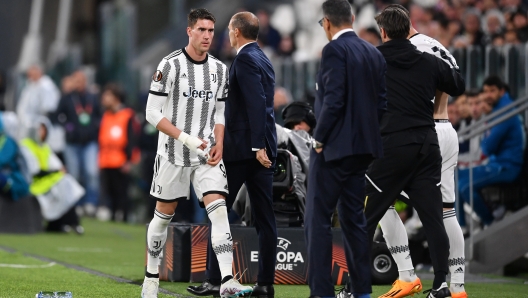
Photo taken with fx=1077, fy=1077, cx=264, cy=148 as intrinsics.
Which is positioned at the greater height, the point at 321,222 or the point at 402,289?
the point at 321,222

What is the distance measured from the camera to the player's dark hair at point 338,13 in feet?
22.3

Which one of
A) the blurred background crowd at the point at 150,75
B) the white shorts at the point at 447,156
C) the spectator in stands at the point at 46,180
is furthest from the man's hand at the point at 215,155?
the spectator in stands at the point at 46,180

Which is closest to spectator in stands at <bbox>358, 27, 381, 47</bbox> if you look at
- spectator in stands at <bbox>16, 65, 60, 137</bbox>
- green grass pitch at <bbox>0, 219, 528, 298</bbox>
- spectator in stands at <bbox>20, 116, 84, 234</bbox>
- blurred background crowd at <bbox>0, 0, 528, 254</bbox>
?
blurred background crowd at <bbox>0, 0, 528, 254</bbox>

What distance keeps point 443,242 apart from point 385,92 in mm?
1295

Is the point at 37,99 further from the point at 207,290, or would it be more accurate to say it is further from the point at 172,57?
the point at 172,57

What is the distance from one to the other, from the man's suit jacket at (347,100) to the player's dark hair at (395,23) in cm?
83

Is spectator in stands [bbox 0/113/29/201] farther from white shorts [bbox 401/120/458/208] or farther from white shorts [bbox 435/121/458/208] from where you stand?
white shorts [bbox 435/121/458/208]

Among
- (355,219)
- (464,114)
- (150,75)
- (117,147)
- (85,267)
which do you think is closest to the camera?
(355,219)

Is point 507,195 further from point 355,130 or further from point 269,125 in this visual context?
point 355,130

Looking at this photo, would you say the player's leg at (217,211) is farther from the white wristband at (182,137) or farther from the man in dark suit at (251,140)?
the man in dark suit at (251,140)

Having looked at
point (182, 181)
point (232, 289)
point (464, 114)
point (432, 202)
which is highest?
point (464, 114)

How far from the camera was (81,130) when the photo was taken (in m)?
19.3

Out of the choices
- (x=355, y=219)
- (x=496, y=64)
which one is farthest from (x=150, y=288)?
(x=496, y=64)

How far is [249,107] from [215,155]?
460 mm
